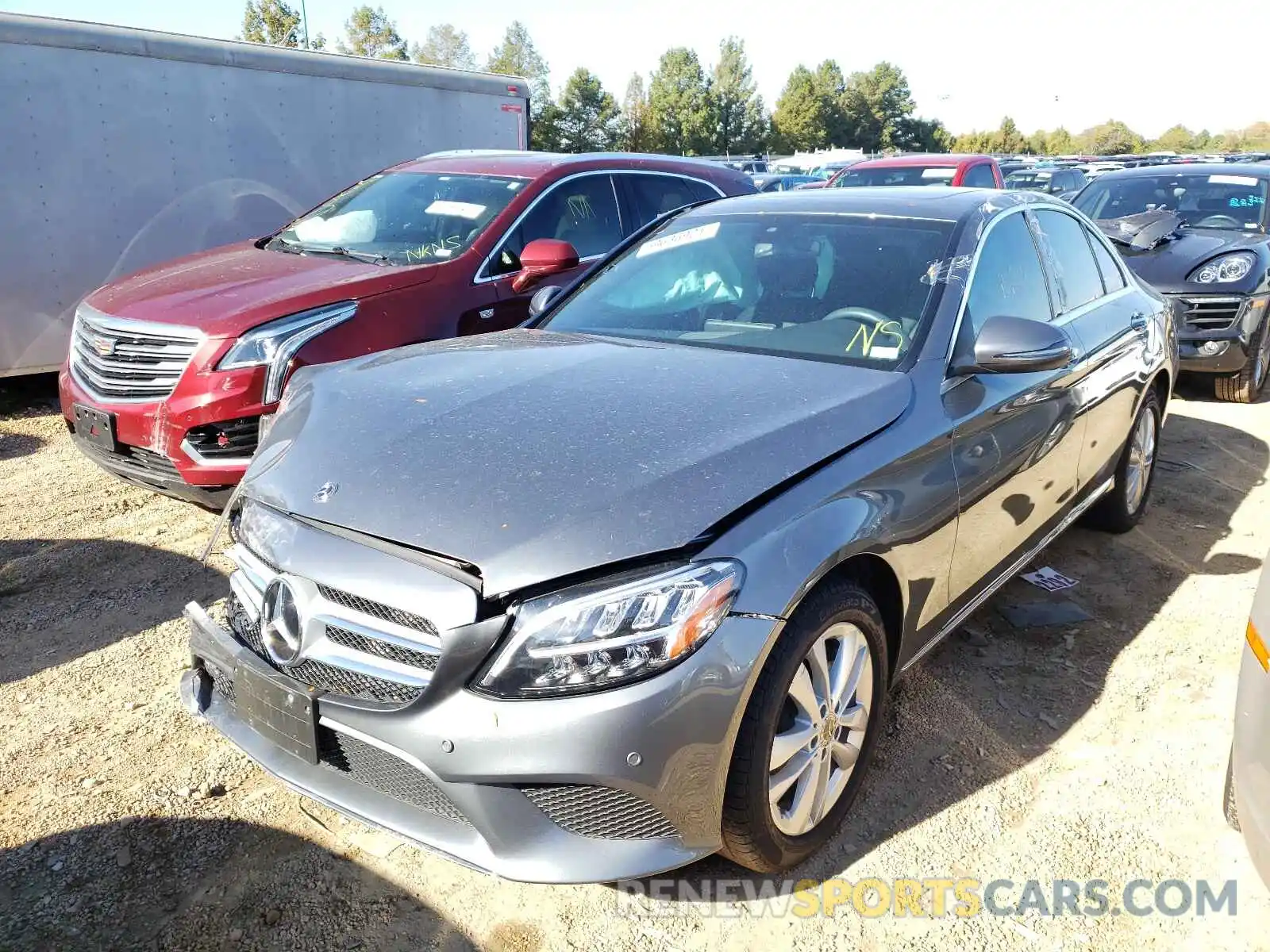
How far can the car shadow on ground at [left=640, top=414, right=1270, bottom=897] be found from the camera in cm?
270

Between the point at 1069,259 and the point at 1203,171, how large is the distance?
20.3 ft

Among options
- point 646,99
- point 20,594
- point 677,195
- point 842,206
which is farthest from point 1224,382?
point 646,99

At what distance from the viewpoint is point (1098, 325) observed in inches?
154

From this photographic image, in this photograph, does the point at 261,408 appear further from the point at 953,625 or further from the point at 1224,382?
the point at 1224,382

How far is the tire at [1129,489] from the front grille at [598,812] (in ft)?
10.8

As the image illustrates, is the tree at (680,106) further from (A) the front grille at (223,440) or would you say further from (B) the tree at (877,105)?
(A) the front grille at (223,440)

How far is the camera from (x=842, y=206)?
3.52m

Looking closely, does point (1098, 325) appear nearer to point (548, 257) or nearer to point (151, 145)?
point (548, 257)

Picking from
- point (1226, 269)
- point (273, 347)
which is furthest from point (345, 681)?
point (1226, 269)

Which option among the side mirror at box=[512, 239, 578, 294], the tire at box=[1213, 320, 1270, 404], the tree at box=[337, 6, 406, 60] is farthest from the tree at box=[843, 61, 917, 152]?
the side mirror at box=[512, 239, 578, 294]

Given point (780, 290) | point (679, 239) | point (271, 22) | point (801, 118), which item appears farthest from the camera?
point (801, 118)

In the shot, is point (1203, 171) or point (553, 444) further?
point (1203, 171)

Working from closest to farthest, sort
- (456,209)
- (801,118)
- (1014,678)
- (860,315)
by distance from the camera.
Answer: (860,315), (1014,678), (456,209), (801,118)

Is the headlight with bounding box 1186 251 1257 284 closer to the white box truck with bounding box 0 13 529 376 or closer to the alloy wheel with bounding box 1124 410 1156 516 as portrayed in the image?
the alloy wheel with bounding box 1124 410 1156 516
